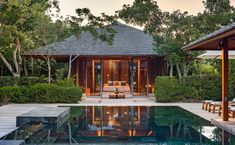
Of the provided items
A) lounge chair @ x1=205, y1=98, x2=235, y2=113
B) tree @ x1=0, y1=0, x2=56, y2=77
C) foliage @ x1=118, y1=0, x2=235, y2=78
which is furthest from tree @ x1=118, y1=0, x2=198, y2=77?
lounge chair @ x1=205, y1=98, x2=235, y2=113

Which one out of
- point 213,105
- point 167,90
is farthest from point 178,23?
point 213,105

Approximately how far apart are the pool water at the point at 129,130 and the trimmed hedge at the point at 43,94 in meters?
5.22

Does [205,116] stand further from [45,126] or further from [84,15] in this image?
[84,15]

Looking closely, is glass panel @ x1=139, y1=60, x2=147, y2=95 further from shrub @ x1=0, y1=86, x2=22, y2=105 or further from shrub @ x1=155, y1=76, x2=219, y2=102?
shrub @ x1=0, y1=86, x2=22, y2=105

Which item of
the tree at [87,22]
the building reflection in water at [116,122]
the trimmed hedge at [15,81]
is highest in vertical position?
the tree at [87,22]

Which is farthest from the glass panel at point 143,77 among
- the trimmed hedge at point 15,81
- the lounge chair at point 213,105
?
the lounge chair at point 213,105

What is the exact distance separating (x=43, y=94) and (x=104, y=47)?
286 inches

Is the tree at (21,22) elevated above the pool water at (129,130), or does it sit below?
above

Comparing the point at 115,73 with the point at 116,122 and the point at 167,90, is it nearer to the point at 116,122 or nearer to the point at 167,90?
the point at 167,90

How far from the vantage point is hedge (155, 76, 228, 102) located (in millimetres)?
21281

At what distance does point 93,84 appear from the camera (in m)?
27.3

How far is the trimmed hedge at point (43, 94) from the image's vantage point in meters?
20.5

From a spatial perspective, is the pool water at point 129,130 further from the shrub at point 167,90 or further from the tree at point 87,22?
the tree at point 87,22

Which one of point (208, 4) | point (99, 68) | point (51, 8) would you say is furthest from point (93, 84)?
point (208, 4)
